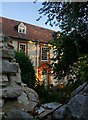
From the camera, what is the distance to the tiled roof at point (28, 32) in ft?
73.7

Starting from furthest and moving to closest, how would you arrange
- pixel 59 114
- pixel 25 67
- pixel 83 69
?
pixel 25 67 → pixel 83 69 → pixel 59 114

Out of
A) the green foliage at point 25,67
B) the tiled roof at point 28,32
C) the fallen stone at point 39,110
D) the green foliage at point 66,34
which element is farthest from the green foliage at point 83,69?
the tiled roof at point 28,32

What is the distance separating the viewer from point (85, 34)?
7.71 metres

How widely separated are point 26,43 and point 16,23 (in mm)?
2922

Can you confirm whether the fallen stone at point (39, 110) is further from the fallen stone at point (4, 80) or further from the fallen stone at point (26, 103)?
the fallen stone at point (4, 80)

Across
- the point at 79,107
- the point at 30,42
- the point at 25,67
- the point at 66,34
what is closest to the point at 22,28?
the point at 30,42

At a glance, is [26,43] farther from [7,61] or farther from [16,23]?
[7,61]

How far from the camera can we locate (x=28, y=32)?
80.6ft

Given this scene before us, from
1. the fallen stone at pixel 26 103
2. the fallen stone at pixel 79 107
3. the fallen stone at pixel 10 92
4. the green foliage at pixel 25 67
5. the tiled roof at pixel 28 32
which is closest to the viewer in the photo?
the fallen stone at pixel 79 107

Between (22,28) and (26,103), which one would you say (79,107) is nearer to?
(26,103)

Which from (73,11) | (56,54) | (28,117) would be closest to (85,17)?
(73,11)

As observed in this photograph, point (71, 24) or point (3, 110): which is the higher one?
point (71, 24)

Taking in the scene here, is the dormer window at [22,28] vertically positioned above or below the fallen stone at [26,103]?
above

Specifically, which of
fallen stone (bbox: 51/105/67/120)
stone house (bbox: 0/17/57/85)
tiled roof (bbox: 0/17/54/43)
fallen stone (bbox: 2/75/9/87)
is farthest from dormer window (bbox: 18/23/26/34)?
fallen stone (bbox: 51/105/67/120)
